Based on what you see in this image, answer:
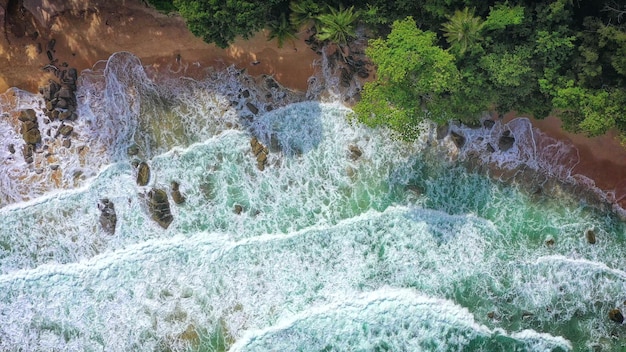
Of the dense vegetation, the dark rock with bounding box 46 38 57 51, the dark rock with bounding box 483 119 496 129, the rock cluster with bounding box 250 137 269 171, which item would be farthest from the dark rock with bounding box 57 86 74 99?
the dark rock with bounding box 483 119 496 129

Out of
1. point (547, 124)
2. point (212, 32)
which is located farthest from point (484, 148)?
point (212, 32)

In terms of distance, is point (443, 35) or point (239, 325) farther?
point (239, 325)

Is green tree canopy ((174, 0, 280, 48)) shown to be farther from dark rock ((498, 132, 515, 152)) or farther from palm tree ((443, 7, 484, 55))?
dark rock ((498, 132, 515, 152))

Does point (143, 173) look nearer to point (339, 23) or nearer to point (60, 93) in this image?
point (60, 93)

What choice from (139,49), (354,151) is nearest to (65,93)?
(139,49)

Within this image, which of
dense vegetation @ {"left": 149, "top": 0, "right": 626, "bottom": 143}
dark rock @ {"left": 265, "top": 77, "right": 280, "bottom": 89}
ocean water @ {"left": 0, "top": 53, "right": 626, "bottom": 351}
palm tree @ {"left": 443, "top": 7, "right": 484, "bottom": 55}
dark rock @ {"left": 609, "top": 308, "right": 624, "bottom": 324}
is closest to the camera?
palm tree @ {"left": 443, "top": 7, "right": 484, "bottom": 55}

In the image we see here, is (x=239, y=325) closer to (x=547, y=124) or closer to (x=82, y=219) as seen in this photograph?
(x=82, y=219)

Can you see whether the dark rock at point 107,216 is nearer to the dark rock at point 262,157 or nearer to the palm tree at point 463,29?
the dark rock at point 262,157
